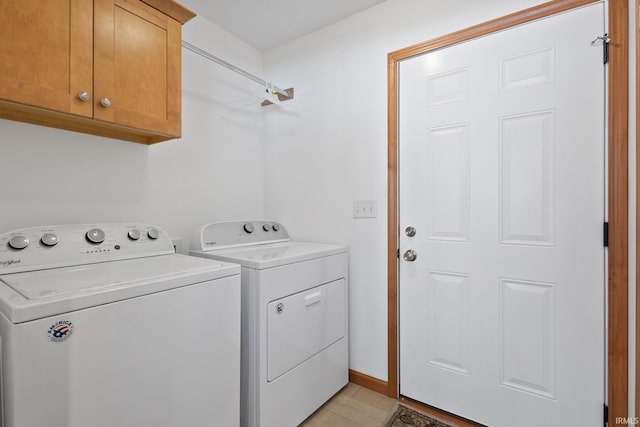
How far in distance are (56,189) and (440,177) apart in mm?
1954

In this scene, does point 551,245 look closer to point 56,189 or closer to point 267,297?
point 267,297

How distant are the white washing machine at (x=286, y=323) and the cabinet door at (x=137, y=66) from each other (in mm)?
646

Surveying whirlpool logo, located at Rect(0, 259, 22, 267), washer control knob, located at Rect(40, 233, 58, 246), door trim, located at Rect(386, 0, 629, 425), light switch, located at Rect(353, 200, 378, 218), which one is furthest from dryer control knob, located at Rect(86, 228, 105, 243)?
door trim, located at Rect(386, 0, 629, 425)

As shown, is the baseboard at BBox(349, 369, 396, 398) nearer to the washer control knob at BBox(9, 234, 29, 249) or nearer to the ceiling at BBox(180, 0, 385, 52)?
the washer control knob at BBox(9, 234, 29, 249)

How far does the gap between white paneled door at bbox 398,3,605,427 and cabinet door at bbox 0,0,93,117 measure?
157 centimetres

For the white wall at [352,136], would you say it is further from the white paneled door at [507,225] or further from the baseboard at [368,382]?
the white paneled door at [507,225]

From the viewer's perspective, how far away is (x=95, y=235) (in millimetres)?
1368

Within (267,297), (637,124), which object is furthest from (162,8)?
(637,124)

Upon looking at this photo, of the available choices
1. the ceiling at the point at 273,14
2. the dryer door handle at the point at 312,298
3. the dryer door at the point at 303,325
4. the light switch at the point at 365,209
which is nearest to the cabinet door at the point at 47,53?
the ceiling at the point at 273,14

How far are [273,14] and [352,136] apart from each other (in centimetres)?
97

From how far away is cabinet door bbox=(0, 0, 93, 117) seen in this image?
1.03 meters

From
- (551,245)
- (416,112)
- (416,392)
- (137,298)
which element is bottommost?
(416,392)

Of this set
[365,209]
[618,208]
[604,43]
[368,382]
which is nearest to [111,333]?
[365,209]

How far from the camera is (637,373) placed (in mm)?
1201
